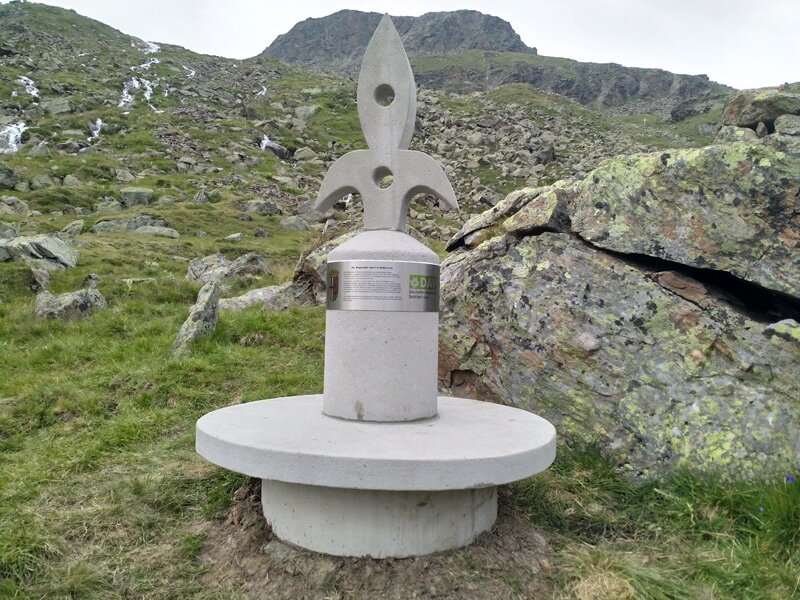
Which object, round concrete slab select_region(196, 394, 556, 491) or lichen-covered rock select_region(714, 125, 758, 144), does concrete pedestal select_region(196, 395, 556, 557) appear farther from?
lichen-covered rock select_region(714, 125, 758, 144)

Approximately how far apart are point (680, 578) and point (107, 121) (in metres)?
61.0

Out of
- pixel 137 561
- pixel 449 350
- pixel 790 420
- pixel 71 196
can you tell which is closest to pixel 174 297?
pixel 449 350

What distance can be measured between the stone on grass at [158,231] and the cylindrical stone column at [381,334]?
22.5 meters

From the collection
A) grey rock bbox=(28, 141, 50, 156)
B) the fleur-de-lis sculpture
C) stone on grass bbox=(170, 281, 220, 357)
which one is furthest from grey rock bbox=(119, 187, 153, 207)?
the fleur-de-lis sculpture

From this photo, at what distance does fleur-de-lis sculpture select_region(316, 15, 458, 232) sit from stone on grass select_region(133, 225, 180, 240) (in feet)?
71.2

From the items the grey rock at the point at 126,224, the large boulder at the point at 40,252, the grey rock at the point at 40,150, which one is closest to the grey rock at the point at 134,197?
the grey rock at the point at 126,224

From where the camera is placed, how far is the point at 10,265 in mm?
15742

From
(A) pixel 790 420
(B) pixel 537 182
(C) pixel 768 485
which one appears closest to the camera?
(C) pixel 768 485

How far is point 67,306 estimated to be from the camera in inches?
472

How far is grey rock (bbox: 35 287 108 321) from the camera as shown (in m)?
11.9

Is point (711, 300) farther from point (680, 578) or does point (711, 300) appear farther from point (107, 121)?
point (107, 121)

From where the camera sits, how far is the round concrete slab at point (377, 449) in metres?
4.10

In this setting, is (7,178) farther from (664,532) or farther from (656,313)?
(664,532)

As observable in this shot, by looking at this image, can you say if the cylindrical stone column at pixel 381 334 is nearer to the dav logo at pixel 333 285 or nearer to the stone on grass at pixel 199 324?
the dav logo at pixel 333 285
